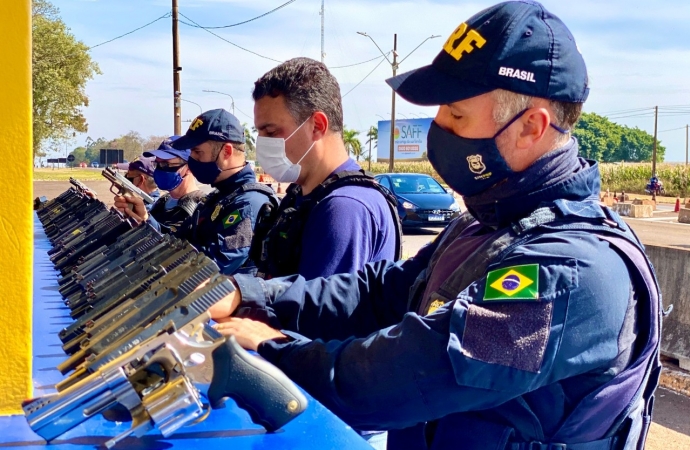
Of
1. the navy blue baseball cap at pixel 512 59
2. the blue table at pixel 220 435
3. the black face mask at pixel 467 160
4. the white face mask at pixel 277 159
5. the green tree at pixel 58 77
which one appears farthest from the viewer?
the green tree at pixel 58 77

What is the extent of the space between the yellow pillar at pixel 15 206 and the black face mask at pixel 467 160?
990 mm

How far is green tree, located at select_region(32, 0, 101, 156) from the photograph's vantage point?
34156 mm

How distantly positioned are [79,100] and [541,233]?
39.3m

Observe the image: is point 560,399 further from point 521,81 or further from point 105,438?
point 105,438

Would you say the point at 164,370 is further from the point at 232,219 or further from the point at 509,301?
the point at 232,219

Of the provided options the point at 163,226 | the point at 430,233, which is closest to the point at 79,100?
the point at 430,233

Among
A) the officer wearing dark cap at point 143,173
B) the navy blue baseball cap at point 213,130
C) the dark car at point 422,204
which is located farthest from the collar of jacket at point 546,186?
the dark car at point 422,204

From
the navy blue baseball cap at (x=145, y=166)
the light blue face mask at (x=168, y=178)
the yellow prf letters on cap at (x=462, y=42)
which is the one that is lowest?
the light blue face mask at (x=168, y=178)

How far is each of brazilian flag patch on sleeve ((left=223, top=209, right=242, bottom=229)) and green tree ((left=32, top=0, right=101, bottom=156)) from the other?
107ft

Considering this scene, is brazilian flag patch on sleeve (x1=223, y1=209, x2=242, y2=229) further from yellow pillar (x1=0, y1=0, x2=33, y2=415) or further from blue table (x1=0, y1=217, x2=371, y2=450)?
yellow pillar (x1=0, y1=0, x2=33, y2=415)

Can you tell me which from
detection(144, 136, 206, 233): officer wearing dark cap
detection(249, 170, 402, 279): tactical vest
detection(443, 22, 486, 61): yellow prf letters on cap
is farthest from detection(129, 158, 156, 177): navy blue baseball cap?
detection(443, 22, 486, 61): yellow prf letters on cap

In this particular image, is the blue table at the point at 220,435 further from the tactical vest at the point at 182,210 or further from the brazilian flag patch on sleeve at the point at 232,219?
the tactical vest at the point at 182,210

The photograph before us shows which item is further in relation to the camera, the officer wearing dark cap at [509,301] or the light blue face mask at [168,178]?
the light blue face mask at [168,178]

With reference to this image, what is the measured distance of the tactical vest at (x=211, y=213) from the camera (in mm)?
3775
